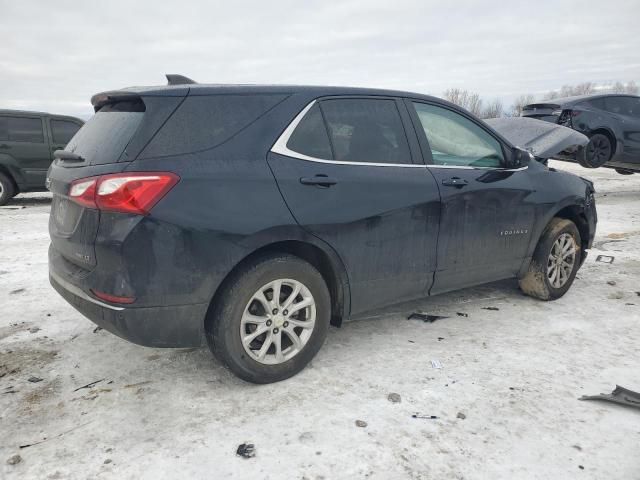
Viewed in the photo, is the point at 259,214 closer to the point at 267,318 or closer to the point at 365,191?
the point at 267,318

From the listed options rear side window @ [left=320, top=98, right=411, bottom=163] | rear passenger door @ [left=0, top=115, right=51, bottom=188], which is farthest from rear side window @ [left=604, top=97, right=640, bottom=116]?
rear passenger door @ [left=0, top=115, right=51, bottom=188]

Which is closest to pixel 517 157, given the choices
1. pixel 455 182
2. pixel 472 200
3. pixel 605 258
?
pixel 472 200

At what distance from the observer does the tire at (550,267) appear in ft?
14.4

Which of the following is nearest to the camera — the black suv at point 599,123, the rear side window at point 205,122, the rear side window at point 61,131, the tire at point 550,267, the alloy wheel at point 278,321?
the rear side window at point 205,122

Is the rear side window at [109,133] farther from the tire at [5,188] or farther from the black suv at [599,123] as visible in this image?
the black suv at [599,123]

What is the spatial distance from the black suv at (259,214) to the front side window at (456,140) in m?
0.02

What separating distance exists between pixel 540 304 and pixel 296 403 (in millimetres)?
2758

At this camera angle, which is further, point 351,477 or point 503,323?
point 503,323

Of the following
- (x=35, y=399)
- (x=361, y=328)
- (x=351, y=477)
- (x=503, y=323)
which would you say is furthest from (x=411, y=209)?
(x=35, y=399)

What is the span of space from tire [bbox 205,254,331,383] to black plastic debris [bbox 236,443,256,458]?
51 cm

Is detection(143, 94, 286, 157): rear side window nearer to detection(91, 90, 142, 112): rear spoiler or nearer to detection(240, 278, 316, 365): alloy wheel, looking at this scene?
detection(91, 90, 142, 112): rear spoiler

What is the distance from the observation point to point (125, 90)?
2.84 metres

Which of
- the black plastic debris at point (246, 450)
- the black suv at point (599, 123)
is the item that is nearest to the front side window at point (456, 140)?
the black plastic debris at point (246, 450)

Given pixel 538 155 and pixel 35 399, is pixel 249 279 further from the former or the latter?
pixel 538 155
